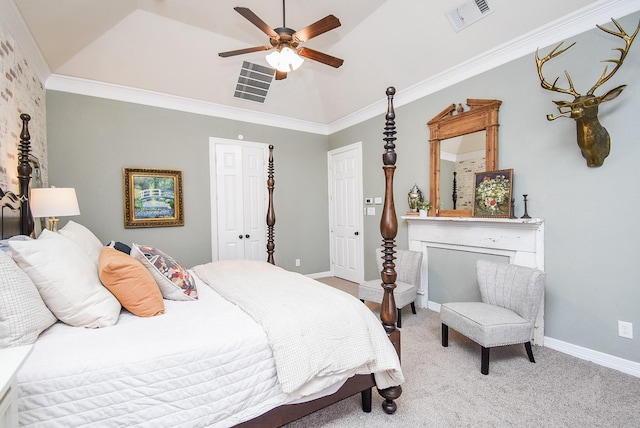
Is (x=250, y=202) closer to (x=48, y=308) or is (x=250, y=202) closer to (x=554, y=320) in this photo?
(x=48, y=308)

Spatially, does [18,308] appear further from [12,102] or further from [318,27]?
[318,27]

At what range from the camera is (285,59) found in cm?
253

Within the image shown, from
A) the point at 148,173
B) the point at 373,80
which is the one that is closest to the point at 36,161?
the point at 148,173

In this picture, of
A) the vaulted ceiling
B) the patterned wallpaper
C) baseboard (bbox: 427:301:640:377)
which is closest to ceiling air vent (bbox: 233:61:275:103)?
the vaulted ceiling

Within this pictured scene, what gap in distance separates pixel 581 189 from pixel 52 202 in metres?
4.43

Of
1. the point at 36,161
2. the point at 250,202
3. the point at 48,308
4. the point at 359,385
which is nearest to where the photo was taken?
the point at 48,308

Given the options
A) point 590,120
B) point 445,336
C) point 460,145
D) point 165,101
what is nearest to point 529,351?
point 445,336

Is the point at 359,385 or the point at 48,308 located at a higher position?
the point at 48,308

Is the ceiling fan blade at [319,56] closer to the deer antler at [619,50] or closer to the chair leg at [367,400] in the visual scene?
the deer antler at [619,50]

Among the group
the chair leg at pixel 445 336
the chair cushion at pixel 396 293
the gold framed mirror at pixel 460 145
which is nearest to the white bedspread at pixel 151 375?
the chair leg at pixel 445 336

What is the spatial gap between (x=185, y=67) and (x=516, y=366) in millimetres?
4773

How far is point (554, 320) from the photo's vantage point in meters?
2.57

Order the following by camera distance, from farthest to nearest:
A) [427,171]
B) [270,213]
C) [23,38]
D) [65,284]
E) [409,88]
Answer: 1. [409,88]
2. [427,171]
3. [270,213]
4. [23,38]
5. [65,284]

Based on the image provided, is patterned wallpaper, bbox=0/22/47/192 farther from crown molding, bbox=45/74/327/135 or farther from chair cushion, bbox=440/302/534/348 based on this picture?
chair cushion, bbox=440/302/534/348
